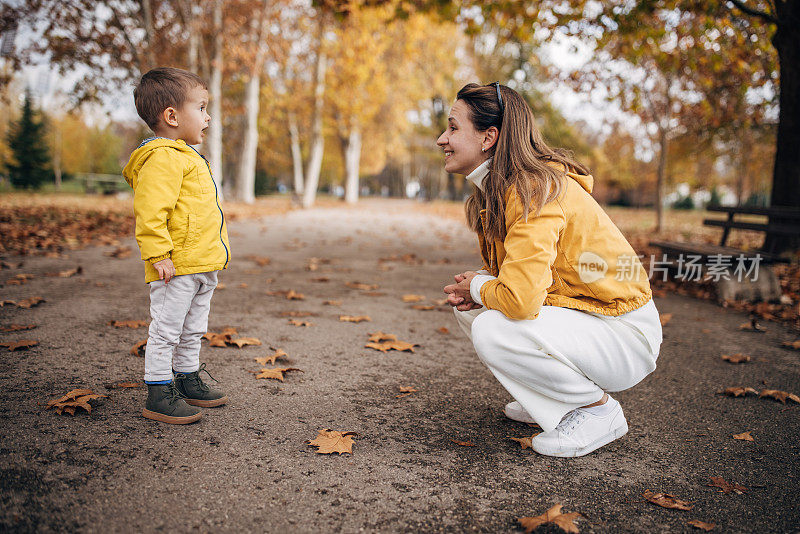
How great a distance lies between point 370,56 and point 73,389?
72.1 ft

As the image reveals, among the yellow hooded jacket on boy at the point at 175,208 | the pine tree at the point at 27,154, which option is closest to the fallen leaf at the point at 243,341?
the yellow hooded jacket on boy at the point at 175,208

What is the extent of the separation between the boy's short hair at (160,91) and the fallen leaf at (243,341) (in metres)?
1.81

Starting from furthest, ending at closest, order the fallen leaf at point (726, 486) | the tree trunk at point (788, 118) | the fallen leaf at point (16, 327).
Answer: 1. the tree trunk at point (788, 118)
2. the fallen leaf at point (16, 327)
3. the fallen leaf at point (726, 486)

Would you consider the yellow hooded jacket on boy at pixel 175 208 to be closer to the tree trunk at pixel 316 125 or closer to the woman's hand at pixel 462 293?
the woman's hand at pixel 462 293

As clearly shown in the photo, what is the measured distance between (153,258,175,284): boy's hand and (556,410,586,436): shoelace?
80.1 inches

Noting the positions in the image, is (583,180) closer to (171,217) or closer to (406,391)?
(406,391)

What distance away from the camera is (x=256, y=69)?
18.7m

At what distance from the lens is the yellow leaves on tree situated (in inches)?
102

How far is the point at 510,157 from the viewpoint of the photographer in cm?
243

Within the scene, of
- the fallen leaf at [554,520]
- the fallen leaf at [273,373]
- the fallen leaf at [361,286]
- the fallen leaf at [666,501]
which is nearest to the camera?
the fallen leaf at [554,520]

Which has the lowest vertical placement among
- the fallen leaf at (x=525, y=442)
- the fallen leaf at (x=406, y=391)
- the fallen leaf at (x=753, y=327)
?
the fallen leaf at (x=525, y=442)

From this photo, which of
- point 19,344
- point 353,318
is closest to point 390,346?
point 353,318

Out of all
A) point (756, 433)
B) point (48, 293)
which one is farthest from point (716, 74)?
point (48, 293)

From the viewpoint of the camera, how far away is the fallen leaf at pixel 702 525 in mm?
2003
